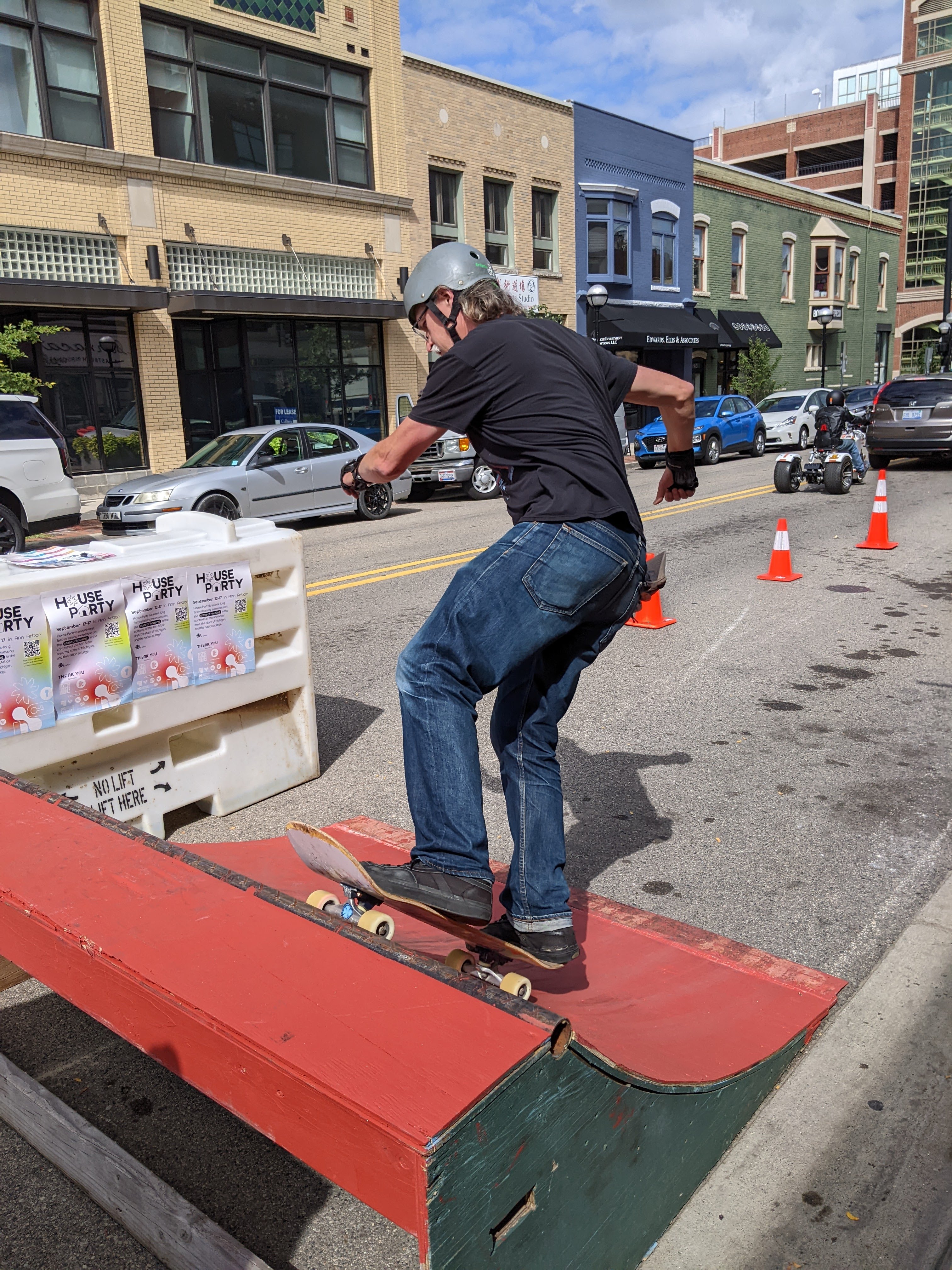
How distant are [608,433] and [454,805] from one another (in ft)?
3.37

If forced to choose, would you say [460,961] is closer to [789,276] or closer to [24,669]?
[24,669]

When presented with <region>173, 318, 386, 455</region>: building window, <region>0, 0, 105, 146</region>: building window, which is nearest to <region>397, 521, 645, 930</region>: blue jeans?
<region>173, 318, 386, 455</region>: building window

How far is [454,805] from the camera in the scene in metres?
2.56

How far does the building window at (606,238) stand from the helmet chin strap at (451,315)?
97.0 ft

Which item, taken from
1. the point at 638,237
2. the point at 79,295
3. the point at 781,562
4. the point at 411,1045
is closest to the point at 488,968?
the point at 411,1045

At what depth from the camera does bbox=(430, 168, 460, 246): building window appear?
85.7 ft

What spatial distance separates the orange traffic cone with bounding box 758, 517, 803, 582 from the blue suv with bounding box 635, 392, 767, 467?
1336 centimetres

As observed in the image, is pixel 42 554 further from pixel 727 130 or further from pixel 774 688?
pixel 727 130

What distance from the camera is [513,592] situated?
7.97 ft

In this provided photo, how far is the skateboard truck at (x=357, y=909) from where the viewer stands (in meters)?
2.55

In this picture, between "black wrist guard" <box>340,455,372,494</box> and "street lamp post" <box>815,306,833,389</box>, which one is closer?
"black wrist guard" <box>340,455,372,494</box>

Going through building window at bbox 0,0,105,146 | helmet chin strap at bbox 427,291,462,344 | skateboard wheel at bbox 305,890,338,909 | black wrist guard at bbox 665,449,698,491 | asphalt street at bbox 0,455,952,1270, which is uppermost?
building window at bbox 0,0,105,146

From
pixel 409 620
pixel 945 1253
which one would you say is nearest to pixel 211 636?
pixel 945 1253

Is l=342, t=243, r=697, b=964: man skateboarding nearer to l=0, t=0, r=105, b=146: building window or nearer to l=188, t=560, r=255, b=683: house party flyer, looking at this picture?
l=188, t=560, r=255, b=683: house party flyer
